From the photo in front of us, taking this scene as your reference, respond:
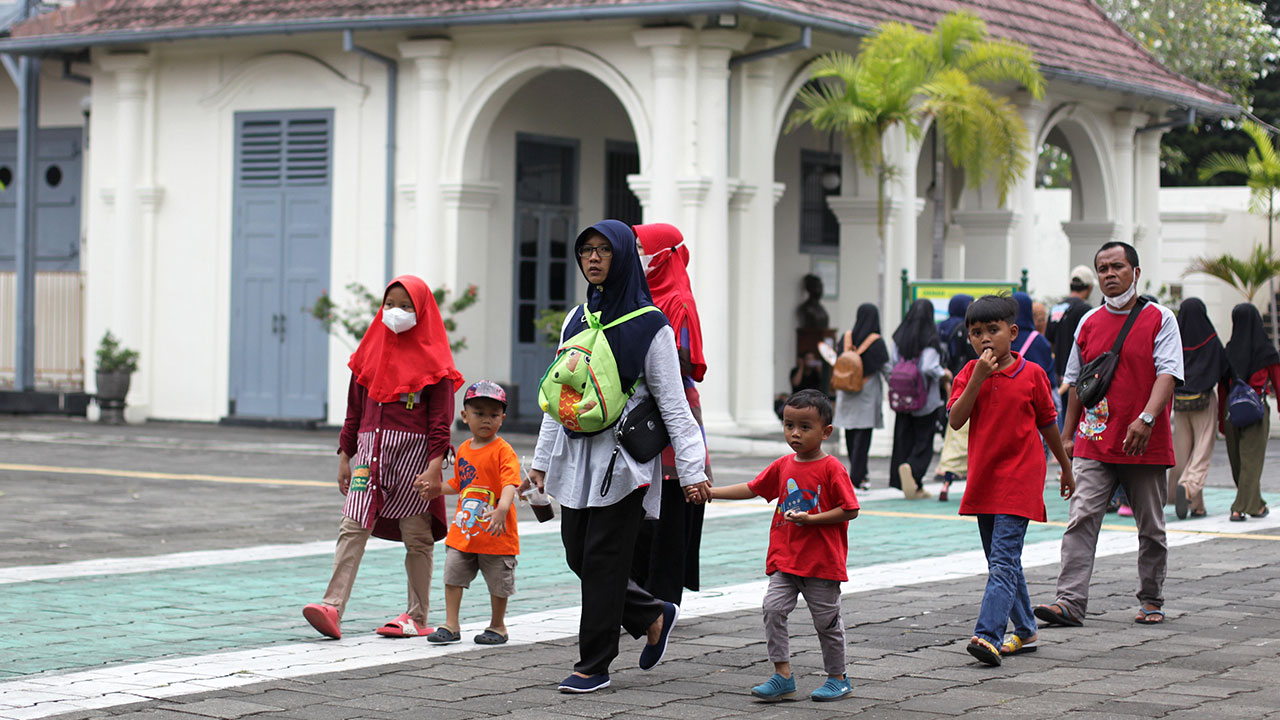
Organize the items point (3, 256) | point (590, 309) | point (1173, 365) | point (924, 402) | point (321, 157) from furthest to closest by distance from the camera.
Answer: point (3, 256)
point (321, 157)
point (924, 402)
point (1173, 365)
point (590, 309)

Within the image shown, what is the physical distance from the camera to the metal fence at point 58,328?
23719 mm

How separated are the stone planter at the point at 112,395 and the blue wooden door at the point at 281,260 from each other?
1397 millimetres

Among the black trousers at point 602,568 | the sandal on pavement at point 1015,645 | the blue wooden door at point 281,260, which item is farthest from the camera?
the blue wooden door at point 281,260

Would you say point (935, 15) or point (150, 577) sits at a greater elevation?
point (935, 15)

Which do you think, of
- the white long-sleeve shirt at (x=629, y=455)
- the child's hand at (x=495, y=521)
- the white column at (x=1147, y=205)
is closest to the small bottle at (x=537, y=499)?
the child's hand at (x=495, y=521)

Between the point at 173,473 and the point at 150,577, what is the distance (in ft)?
21.8

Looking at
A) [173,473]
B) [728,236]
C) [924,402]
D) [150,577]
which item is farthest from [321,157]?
[150,577]

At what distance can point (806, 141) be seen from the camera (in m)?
25.7

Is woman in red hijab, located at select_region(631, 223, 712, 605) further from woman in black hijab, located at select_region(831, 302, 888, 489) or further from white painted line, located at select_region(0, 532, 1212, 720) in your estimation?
woman in black hijab, located at select_region(831, 302, 888, 489)

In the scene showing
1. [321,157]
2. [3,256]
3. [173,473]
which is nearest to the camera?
[173,473]

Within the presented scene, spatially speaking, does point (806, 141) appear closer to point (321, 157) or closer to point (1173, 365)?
point (321, 157)

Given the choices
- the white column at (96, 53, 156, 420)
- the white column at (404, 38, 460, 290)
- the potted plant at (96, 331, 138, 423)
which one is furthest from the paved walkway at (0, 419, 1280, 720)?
the white column at (96, 53, 156, 420)

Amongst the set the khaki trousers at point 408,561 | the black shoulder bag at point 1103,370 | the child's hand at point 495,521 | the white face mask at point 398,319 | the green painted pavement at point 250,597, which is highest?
the white face mask at point 398,319

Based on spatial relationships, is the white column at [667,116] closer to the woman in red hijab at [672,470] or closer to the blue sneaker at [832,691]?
the woman in red hijab at [672,470]
